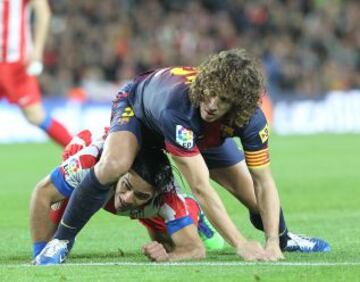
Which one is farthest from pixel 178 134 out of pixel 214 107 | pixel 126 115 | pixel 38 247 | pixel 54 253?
pixel 38 247

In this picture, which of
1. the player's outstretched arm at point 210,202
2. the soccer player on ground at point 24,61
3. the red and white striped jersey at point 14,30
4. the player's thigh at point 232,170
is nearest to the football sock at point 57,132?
the soccer player on ground at point 24,61

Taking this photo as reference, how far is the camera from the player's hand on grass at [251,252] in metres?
7.02

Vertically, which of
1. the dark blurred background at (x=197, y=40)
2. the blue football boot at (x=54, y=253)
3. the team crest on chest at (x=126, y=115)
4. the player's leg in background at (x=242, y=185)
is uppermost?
the team crest on chest at (x=126, y=115)

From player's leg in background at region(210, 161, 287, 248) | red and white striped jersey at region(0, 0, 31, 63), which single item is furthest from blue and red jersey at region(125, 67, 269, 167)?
red and white striped jersey at region(0, 0, 31, 63)

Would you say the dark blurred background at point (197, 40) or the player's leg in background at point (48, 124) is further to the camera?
the dark blurred background at point (197, 40)

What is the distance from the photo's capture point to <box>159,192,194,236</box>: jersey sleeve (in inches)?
313

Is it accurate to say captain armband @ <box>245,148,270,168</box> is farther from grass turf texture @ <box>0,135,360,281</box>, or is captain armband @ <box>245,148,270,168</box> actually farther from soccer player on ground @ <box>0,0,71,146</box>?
soccer player on ground @ <box>0,0,71,146</box>

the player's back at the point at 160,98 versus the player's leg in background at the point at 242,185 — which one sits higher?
the player's back at the point at 160,98

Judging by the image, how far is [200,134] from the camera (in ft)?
23.7

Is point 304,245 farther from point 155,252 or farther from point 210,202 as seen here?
point 210,202

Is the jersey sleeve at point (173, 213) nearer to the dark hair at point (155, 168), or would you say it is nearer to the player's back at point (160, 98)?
the dark hair at point (155, 168)

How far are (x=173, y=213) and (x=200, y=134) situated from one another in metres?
0.91

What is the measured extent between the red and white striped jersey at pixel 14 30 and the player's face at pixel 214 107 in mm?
5691

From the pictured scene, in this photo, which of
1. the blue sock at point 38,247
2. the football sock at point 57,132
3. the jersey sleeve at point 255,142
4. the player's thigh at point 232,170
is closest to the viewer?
the jersey sleeve at point 255,142
